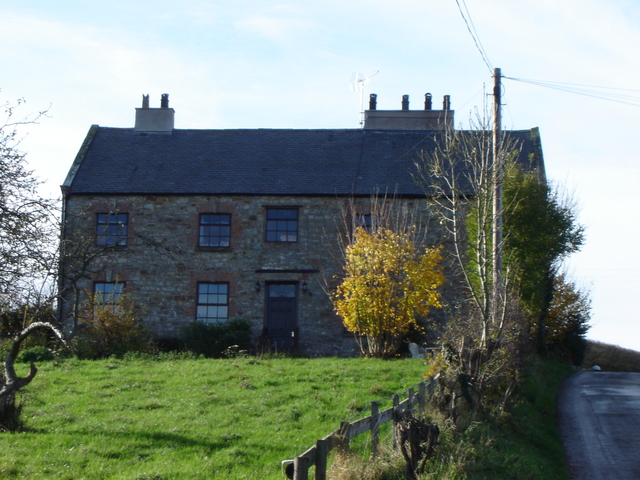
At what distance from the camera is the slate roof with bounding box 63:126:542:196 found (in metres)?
24.4

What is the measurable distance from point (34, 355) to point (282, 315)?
26.2 ft

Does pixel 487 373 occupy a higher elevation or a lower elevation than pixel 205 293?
lower

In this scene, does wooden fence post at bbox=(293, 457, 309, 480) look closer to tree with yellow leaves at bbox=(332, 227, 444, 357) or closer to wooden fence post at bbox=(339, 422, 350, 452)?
wooden fence post at bbox=(339, 422, 350, 452)

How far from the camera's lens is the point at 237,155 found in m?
26.3

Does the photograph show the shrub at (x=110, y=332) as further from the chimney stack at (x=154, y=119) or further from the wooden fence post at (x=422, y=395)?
the wooden fence post at (x=422, y=395)

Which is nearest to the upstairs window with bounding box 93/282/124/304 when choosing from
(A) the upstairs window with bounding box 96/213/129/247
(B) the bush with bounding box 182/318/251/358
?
(A) the upstairs window with bounding box 96/213/129/247

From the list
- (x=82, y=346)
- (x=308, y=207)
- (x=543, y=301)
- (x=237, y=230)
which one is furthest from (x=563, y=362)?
(x=82, y=346)

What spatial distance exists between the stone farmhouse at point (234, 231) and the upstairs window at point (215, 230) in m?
0.03

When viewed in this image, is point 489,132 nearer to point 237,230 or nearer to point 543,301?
point 543,301

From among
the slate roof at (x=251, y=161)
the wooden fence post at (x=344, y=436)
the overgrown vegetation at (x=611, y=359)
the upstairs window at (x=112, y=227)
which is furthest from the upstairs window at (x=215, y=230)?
the wooden fence post at (x=344, y=436)

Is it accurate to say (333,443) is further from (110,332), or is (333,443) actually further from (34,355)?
(110,332)

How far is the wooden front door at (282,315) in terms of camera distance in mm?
23281

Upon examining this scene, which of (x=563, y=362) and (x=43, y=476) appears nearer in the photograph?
(x=43, y=476)

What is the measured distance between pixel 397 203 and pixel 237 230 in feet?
17.4
